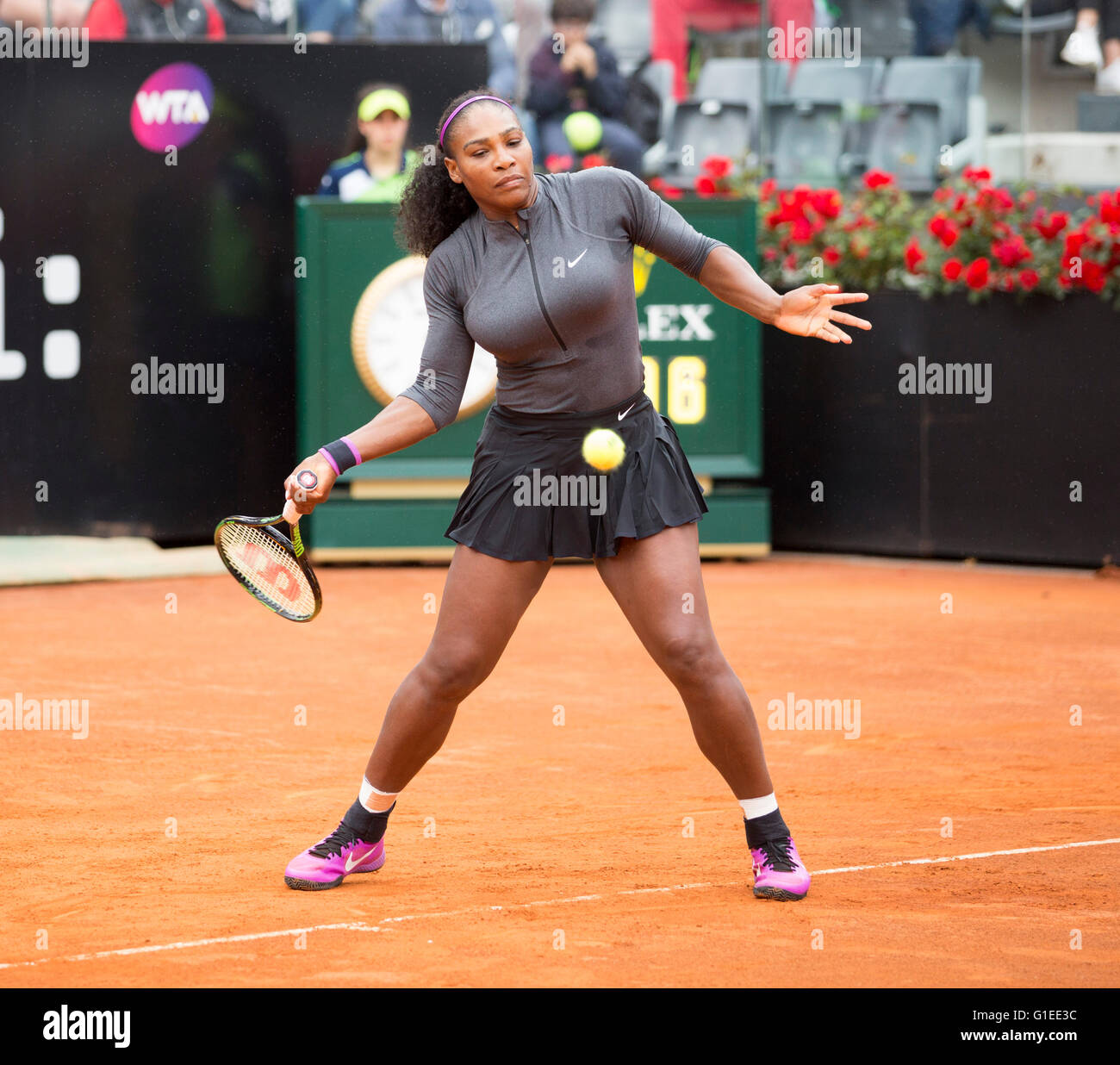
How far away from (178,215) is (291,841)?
768 centimetres

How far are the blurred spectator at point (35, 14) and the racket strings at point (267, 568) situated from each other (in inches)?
325

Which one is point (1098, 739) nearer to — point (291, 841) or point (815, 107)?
point (291, 841)

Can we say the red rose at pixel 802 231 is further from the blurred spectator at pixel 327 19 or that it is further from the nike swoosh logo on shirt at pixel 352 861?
the nike swoosh logo on shirt at pixel 352 861

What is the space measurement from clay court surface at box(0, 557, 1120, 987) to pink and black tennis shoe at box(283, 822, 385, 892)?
2.2 inches

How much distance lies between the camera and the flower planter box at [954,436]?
34.7ft

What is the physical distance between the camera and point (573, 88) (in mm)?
12742

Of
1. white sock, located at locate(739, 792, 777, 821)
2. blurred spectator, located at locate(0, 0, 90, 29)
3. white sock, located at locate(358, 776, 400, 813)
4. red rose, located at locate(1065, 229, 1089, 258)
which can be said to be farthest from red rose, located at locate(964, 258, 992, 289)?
white sock, located at locate(358, 776, 400, 813)

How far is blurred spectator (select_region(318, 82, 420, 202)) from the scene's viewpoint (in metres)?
11.3

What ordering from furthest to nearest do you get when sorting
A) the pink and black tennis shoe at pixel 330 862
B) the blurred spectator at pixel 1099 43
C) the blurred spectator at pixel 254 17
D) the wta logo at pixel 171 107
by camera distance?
the blurred spectator at pixel 1099 43, the blurred spectator at pixel 254 17, the wta logo at pixel 171 107, the pink and black tennis shoe at pixel 330 862

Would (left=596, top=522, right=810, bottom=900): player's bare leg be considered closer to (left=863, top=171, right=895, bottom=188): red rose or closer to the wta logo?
(left=863, top=171, right=895, bottom=188): red rose

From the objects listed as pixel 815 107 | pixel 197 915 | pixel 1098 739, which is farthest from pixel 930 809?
pixel 815 107

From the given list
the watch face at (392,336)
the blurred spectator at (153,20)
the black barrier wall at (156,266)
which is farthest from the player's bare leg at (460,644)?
the blurred spectator at (153,20)

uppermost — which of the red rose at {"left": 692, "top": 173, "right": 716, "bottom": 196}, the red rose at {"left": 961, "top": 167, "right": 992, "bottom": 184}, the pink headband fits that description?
the red rose at {"left": 692, "top": 173, "right": 716, "bottom": 196}

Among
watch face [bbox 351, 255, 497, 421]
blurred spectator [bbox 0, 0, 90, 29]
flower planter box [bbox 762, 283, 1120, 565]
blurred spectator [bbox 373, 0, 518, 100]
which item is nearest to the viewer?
flower planter box [bbox 762, 283, 1120, 565]
